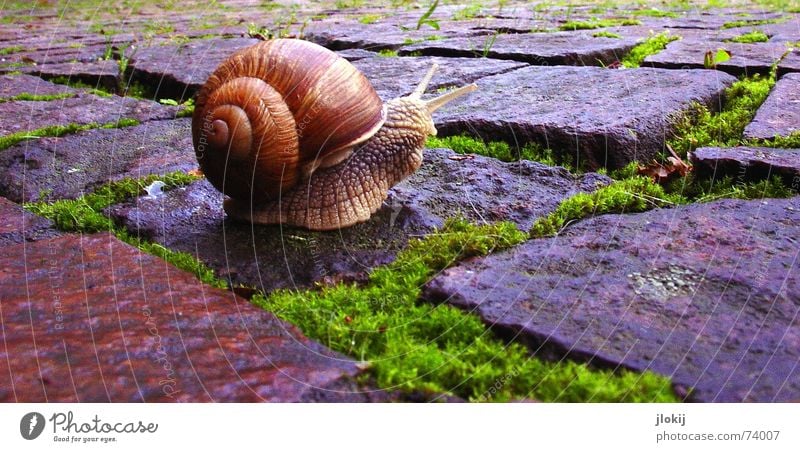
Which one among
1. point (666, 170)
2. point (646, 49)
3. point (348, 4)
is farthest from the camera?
point (348, 4)

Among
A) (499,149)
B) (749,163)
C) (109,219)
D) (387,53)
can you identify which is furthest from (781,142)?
(387,53)

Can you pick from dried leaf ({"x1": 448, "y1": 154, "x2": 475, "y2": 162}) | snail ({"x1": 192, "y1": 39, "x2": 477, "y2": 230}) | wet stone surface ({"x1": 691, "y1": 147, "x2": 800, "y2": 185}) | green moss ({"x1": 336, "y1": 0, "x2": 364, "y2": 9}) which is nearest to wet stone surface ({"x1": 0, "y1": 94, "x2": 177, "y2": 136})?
snail ({"x1": 192, "y1": 39, "x2": 477, "y2": 230})

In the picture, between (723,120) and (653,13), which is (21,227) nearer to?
(723,120)

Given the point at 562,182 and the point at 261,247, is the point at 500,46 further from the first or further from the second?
the point at 261,247

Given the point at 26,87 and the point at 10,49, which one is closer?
the point at 26,87

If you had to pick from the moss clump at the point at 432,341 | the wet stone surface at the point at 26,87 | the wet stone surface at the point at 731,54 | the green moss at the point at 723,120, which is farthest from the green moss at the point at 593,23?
the moss clump at the point at 432,341

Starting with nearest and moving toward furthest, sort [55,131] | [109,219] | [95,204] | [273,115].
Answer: [273,115]
[109,219]
[95,204]
[55,131]
